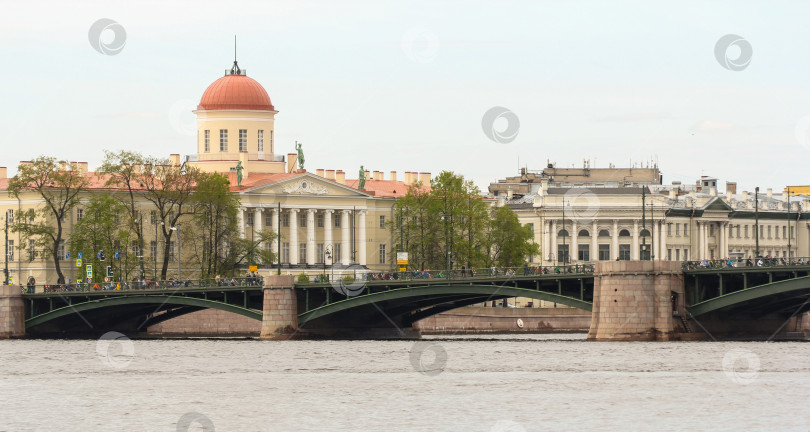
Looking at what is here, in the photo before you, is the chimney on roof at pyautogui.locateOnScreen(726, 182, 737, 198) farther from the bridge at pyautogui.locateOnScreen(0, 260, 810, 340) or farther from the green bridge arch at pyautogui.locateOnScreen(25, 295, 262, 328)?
the green bridge arch at pyautogui.locateOnScreen(25, 295, 262, 328)

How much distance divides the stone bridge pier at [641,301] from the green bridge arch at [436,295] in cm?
171

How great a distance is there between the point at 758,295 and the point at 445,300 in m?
16.0

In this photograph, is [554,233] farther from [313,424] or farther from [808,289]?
[313,424]

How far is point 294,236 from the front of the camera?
113 metres

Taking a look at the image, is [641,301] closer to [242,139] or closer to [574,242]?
[242,139]

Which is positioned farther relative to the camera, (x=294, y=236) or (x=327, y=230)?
(x=327, y=230)

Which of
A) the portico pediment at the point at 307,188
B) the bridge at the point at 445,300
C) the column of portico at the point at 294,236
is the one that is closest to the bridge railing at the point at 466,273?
the bridge at the point at 445,300

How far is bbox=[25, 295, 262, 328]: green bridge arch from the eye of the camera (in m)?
76.3

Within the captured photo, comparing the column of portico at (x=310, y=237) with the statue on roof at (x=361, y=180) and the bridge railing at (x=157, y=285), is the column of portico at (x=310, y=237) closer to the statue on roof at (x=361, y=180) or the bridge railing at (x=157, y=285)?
the statue on roof at (x=361, y=180)

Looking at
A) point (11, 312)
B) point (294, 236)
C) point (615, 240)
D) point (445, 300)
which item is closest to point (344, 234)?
point (294, 236)

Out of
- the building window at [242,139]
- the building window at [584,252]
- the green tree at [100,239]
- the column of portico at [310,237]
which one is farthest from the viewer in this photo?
the building window at [584,252]

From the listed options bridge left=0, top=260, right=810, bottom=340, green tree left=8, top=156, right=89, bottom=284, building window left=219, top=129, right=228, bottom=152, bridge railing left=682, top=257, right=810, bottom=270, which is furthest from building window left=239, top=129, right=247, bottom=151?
bridge railing left=682, top=257, right=810, bottom=270

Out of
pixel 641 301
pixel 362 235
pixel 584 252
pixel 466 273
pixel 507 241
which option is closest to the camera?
pixel 641 301

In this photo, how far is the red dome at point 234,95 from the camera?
374 ft
